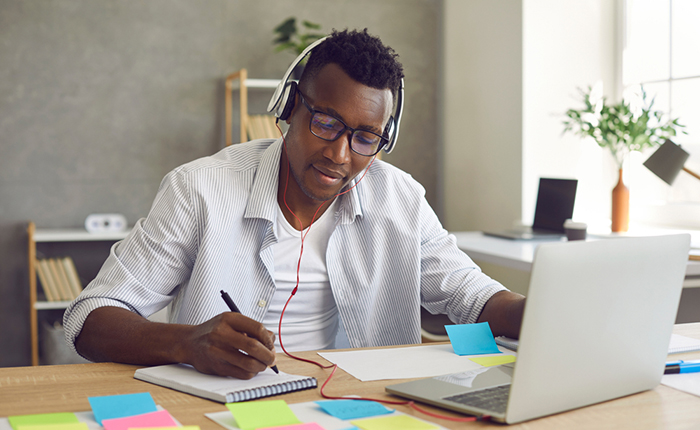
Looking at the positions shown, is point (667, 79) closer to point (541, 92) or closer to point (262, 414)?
point (541, 92)

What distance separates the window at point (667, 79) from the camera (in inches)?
99.6

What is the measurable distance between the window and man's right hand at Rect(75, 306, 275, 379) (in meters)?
2.23

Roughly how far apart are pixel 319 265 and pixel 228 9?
228 centimetres

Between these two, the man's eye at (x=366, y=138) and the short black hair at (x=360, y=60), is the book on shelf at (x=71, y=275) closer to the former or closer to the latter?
the short black hair at (x=360, y=60)

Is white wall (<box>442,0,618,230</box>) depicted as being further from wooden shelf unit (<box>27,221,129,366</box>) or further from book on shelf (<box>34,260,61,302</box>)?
book on shelf (<box>34,260,61,302</box>)

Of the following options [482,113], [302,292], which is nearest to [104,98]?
[482,113]

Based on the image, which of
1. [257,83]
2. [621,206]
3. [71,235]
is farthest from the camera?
[257,83]

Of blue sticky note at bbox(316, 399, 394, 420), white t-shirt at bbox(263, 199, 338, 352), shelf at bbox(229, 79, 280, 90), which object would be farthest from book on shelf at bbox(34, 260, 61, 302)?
blue sticky note at bbox(316, 399, 394, 420)

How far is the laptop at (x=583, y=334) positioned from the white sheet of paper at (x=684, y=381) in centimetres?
4

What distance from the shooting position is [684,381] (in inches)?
36.1

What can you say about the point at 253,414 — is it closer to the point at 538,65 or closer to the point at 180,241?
the point at 180,241

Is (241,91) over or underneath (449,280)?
over

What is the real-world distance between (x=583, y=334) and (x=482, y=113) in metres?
2.54

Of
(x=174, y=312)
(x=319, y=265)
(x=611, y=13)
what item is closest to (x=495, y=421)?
(x=319, y=265)
